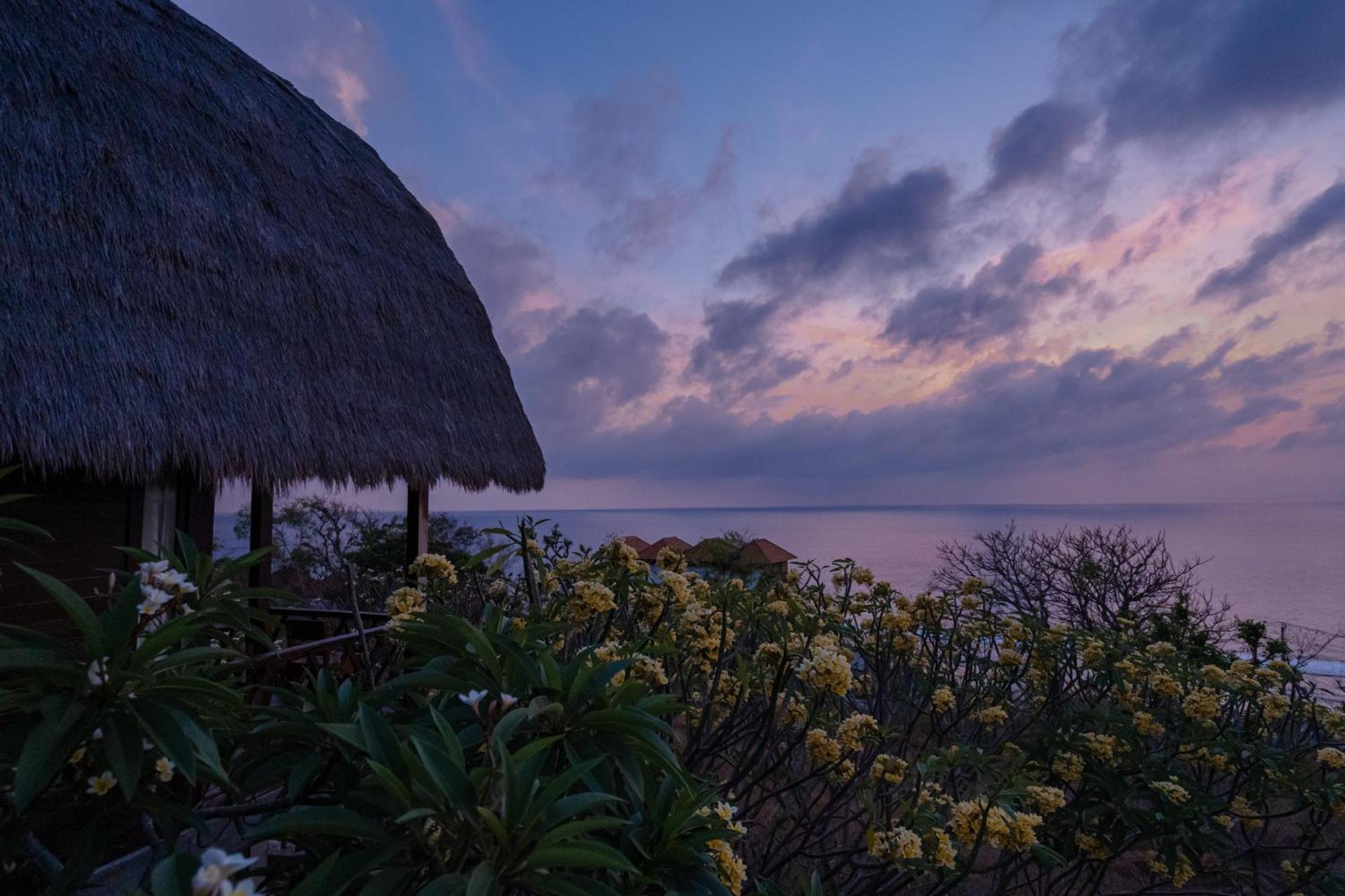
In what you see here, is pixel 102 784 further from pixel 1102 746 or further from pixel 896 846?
pixel 1102 746

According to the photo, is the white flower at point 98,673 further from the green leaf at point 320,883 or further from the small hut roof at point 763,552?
the small hut roof at point 763,552

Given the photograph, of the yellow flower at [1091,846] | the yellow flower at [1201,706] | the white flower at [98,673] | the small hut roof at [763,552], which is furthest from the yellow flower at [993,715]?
the small hut roof at [763,552]

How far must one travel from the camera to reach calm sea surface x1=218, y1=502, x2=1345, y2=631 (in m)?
10.6

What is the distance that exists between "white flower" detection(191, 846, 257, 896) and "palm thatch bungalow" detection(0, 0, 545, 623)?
137 inches

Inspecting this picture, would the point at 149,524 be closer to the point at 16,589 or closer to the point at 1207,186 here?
the point at 16,589

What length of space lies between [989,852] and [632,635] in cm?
315

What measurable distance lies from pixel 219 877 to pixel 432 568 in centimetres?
128

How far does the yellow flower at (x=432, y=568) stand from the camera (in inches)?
69.1

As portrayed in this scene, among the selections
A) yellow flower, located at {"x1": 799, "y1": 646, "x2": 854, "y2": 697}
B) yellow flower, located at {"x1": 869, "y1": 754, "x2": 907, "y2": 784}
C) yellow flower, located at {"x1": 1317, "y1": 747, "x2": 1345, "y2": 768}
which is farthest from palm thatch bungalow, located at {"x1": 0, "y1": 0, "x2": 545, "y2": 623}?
yellow flower, located at {"x1": 1317, "y1": 747, "x2": 1345, "y2": 768}

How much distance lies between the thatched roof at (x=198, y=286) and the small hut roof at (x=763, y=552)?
21.0 ft

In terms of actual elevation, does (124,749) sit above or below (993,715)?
above

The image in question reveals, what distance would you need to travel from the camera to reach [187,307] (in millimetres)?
3982

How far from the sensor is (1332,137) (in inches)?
254

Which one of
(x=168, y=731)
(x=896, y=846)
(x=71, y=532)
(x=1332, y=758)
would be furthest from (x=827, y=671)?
(x=71, y=532)
